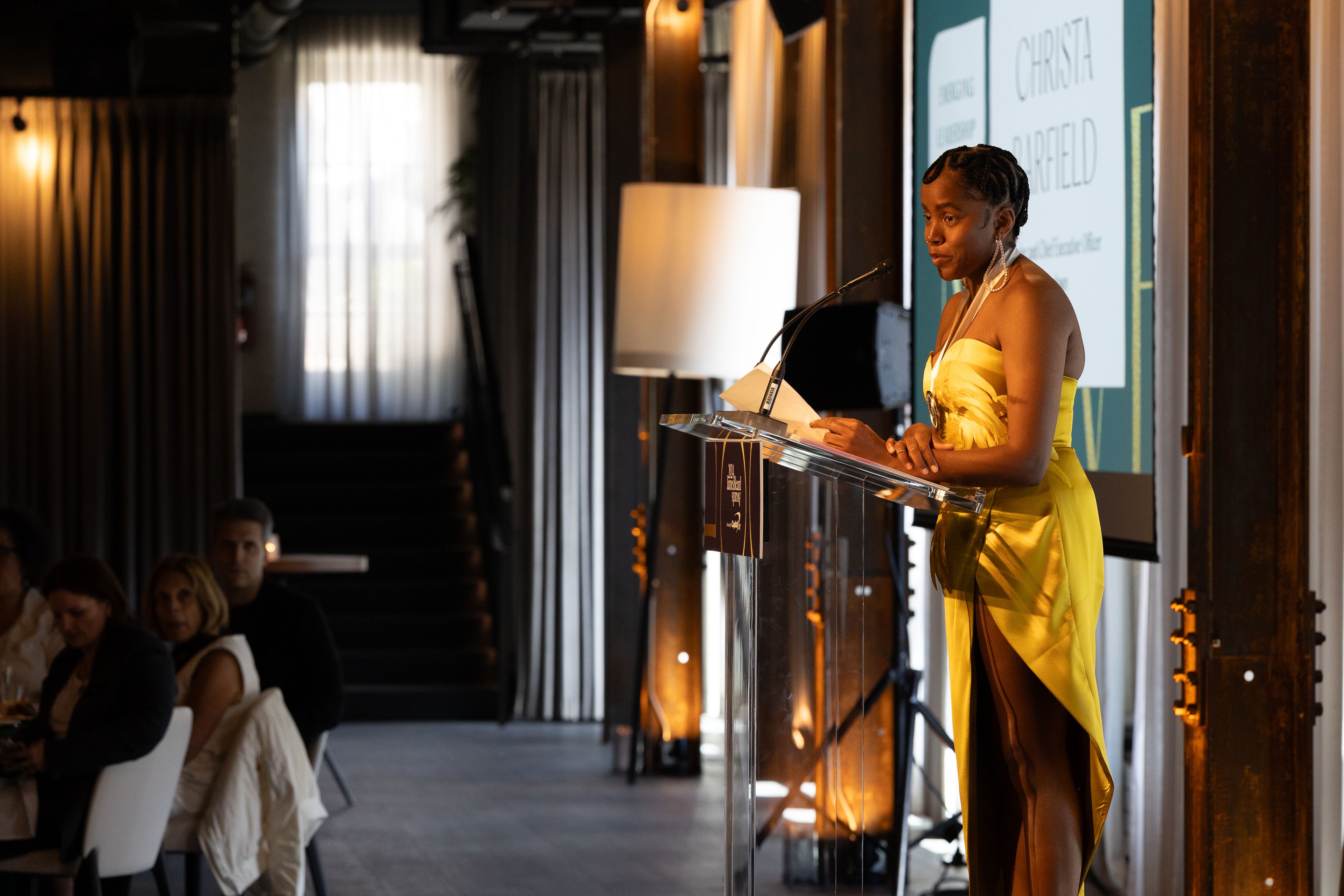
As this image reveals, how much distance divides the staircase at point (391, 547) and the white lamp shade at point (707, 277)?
3.06m

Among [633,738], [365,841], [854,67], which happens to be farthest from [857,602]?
[633,738]

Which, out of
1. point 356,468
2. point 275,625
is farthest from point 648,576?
point 356,468

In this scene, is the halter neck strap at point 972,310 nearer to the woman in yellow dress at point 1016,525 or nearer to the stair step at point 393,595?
the woman in yellow dress at point 1016,525

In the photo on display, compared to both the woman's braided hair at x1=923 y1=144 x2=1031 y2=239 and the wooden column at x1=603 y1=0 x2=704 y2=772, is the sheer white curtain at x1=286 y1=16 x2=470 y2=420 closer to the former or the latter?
the wooden column at x1=603 y1=0 x2=704 y2=772

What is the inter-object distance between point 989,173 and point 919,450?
40cm

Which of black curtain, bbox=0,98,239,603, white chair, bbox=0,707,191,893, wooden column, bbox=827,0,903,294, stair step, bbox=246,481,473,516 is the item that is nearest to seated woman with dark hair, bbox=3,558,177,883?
white chair, bbox=0,707,191,893

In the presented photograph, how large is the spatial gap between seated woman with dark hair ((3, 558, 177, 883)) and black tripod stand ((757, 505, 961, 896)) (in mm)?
1626

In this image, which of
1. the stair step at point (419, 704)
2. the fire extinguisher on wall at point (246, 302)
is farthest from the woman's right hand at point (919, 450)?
the fire extinguisher on wall at point (246, 302)

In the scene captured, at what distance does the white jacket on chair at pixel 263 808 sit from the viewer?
3775 millimetres

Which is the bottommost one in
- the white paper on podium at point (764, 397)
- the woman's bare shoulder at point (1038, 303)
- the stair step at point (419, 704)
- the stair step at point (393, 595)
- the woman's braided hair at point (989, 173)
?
the stair step at point (419, 704)

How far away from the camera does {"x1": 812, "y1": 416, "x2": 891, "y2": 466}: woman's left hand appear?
84.6 inches

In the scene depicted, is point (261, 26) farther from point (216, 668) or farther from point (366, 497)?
point (216, 668)

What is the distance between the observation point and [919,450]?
7.16 ft

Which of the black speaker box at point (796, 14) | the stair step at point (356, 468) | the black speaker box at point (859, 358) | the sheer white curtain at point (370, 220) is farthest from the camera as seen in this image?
the sheer white curtain at point (370, 220)
